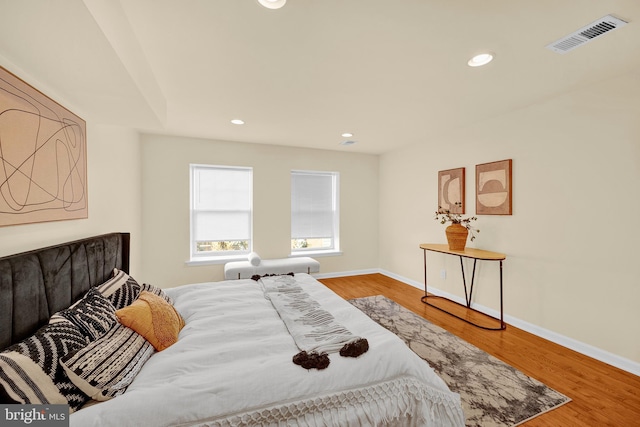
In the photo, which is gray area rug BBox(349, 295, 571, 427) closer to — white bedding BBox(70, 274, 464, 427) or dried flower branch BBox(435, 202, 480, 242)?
white bedding BBox(70, 274, 464, 427)

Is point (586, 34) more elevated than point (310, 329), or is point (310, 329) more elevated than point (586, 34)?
point (586, 34)

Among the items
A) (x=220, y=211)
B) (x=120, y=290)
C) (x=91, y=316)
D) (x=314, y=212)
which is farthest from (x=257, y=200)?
(x=91, y=316)

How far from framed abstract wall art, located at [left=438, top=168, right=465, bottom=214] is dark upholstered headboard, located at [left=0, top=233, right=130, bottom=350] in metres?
4.18

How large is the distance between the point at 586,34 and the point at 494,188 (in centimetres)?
185

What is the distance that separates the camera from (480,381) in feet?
6.66

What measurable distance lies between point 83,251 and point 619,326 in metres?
4.43

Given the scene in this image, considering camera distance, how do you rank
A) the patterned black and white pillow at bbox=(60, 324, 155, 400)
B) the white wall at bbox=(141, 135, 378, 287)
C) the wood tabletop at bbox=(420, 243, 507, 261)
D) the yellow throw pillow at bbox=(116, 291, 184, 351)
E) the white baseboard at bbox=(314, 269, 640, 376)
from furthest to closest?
the white wall at bbox=(141, 135, 378, 287)
the wood tabletop at bbox=(420, 243, 507, 261)
the white baseboard at bbox=(314, 269, 640, 376)
the yellow throw pillow at bbox=(116, 291, 184, 351)
the patterned black and white pillow at bbox=(60, 324, 155, 400)

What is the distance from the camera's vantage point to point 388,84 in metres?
2.39

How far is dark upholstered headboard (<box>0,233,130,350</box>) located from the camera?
3.62 feet

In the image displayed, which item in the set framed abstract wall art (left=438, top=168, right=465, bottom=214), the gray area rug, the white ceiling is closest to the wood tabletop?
framed abstract wall art (left=438, top=168, right=465, bottom=214)

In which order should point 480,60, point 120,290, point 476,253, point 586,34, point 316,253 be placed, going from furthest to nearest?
point 316,253 < point 476,253 < point 480,60 < point 120,290 < point 586,34

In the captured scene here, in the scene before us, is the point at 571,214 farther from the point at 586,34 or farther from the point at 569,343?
the point at 586,34

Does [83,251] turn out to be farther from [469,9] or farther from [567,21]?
[567,21]

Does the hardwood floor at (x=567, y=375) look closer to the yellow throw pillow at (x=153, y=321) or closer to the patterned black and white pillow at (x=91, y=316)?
the yellow throw pillow at (x=153, y=321)
